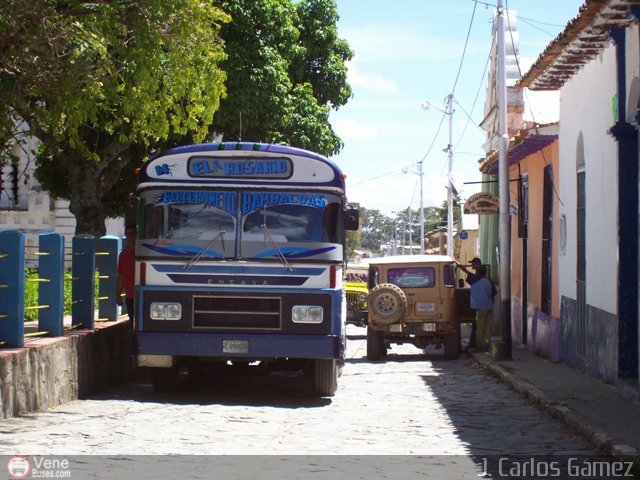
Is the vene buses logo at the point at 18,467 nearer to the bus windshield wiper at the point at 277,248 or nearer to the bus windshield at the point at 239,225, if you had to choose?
the bus windshield at the point at 239,225

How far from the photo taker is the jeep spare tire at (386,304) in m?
20.3

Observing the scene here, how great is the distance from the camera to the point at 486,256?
31.9 metres

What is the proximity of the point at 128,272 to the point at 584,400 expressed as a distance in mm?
6555

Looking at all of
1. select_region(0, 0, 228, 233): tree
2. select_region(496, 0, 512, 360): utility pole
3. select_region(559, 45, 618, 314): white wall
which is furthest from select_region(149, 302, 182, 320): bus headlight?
select_region(496, 0, 512, 360): utility pole

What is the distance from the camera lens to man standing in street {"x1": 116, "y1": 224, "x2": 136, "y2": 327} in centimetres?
1453

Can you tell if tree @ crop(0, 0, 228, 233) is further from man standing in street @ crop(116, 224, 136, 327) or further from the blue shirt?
the blue shirt

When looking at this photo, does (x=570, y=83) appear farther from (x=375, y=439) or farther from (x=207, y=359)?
(x=375, y=439)

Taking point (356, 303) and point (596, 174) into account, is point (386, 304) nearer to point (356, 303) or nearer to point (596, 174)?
point (596, 174)

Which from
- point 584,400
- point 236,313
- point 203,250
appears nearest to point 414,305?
point 584,400

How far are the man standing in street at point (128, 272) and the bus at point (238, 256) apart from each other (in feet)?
5.43

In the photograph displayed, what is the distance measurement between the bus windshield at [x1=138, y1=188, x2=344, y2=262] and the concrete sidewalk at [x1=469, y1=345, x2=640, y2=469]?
127 inches

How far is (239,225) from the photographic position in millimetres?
12781

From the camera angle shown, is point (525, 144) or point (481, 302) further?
point (481, 302)

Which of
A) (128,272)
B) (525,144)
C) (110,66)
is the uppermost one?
(525,144)
